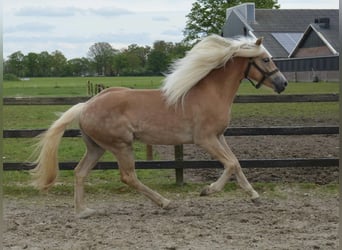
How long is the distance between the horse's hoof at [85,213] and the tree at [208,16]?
54277mm

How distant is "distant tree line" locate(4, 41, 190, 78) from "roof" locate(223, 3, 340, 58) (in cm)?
1287

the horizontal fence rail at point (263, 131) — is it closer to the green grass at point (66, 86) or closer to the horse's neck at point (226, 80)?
the horse's neck at point (226, 80)

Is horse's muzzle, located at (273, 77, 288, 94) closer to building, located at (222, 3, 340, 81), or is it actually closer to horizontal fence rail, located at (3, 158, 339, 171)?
horizontal fence rail, located at (3, 158, 339, 171)

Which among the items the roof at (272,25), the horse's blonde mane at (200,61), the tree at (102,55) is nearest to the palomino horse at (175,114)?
the horse's blonde mane at (200,61)

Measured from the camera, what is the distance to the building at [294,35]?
1670 inches

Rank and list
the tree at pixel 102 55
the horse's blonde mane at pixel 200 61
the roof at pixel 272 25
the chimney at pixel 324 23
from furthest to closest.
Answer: the roof at pixel 272 25, the chimney at pixel 324 23, the tree at pixel 102 55, the horse's blonde mane at pixel 200 61

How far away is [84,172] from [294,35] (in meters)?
55.6

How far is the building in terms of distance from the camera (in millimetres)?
42406

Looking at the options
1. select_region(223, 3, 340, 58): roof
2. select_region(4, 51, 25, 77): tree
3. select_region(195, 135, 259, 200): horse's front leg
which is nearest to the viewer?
select_region(4, 51, 25, 77): tree

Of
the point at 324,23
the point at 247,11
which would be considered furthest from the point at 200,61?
the point at 247,11

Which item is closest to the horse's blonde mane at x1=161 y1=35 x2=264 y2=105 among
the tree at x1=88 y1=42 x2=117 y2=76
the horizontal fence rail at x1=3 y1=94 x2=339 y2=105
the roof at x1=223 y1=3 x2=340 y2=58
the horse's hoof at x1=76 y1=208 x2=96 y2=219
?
the horse's hoof at x1=76 y1=208 x2=96 y2=219

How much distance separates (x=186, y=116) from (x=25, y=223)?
1870 millimetres

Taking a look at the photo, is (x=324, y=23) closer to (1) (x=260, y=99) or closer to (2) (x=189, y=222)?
(1) (x=260, y=99)

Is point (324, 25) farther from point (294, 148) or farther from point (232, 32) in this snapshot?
point (294, 148)
